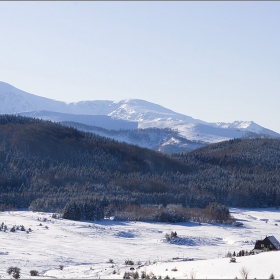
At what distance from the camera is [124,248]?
46500mm

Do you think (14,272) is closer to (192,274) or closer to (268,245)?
(192,274)

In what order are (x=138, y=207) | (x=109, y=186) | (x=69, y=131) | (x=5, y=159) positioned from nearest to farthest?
1. (x=138, y=207)
2. (x=109, y=186)
3. (x=5, y=159)
4. (x=69, y=131)

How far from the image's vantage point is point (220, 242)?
54.2m

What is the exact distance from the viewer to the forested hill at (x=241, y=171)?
Result: 334ft

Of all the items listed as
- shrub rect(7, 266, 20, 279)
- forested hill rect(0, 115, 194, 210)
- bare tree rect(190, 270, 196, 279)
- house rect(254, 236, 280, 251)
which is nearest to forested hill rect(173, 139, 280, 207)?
forested hill rect(0, 115, 194, 210)

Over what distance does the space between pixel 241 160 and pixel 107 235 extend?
100588 mm

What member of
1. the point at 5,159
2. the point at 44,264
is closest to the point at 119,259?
the point at 44,264

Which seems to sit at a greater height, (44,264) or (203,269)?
(203,269)

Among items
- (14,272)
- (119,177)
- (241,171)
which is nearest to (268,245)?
(14,272)

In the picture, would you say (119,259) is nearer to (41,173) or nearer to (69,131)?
(41,173)

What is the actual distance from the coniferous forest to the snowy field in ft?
21.5

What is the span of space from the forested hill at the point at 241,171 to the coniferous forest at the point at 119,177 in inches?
6.9

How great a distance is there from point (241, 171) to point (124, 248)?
92.4 m

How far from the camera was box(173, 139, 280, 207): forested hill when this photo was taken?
334ft
